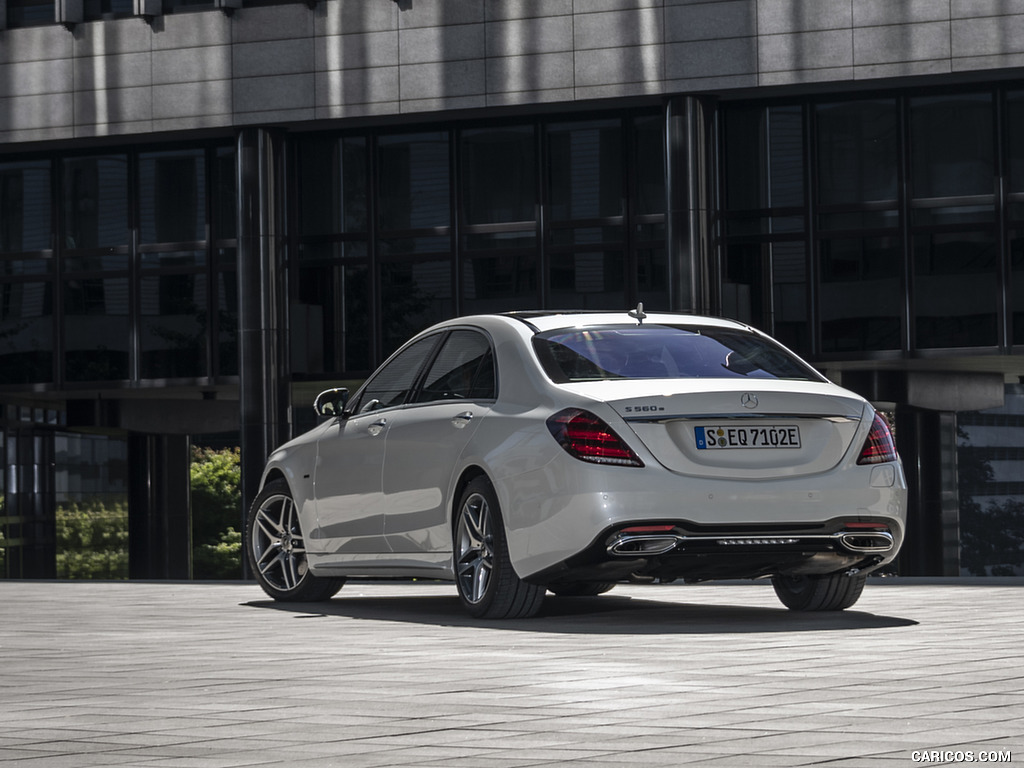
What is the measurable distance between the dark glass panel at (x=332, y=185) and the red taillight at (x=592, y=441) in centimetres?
2066

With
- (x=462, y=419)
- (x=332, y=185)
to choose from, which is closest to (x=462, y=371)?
(x=462, y=419)

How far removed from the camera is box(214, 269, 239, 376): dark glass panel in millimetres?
29594

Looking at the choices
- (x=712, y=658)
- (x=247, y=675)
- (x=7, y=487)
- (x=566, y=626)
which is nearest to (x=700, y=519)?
(x=566, y=626)

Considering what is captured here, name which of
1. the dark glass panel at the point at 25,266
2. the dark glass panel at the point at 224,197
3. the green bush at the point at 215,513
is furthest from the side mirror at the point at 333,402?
the green bush at the point at 215,513

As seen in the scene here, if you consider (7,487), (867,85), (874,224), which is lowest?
(7,487)

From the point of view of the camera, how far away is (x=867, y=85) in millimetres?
27062

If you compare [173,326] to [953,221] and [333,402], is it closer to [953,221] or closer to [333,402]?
[953,221]

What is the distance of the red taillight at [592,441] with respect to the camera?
8.82m

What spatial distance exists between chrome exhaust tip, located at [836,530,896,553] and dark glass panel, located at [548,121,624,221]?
63.0 feet

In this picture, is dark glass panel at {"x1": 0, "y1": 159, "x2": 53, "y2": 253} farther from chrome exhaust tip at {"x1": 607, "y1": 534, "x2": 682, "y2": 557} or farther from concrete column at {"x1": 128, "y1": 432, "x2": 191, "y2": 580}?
chrome exhaust tip at {"x1": 607, "y1": 534, "x2": 682, "y2": 557}

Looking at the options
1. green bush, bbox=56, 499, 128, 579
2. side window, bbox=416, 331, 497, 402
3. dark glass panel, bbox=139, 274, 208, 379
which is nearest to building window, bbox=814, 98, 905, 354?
dark glass panel, bbox=139, 274, 208, 379

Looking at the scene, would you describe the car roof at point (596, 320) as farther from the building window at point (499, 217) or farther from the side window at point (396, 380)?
the building window at point (499, 217)

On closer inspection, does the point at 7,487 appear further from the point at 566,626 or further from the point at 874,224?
the point at 566,626

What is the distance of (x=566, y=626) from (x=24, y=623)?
298 centimetres
